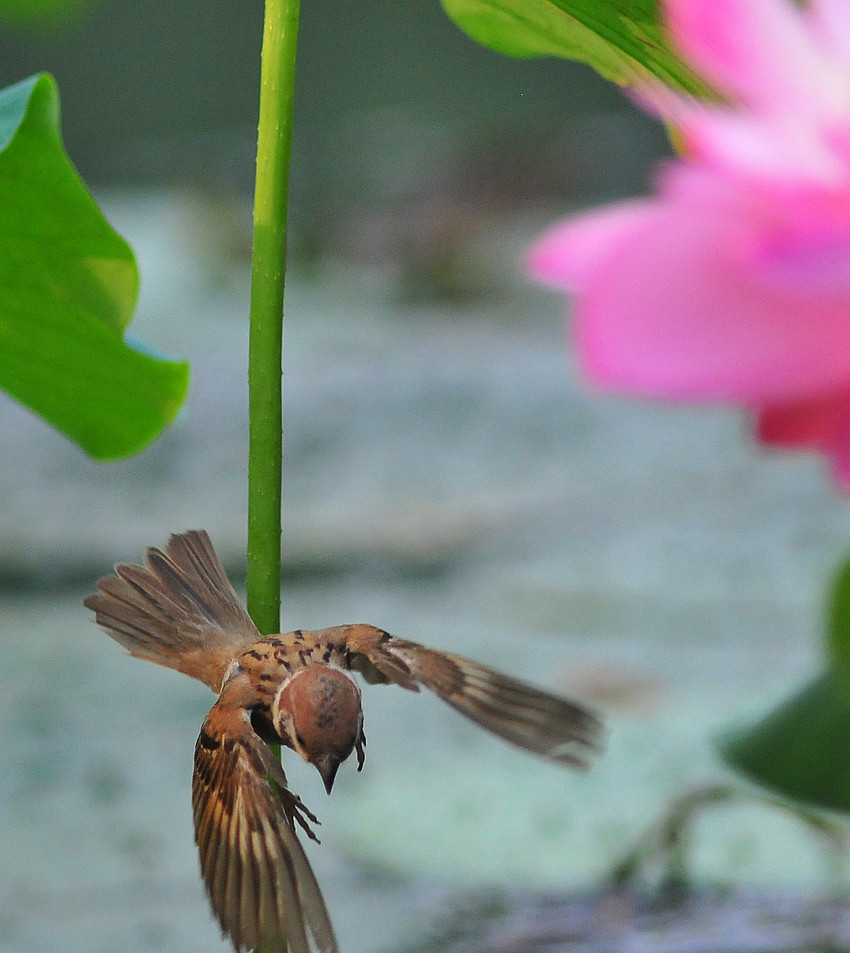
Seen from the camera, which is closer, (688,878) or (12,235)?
(12,235)

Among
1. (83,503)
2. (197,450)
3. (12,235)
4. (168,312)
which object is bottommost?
(12,235)

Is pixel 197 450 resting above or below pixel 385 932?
above

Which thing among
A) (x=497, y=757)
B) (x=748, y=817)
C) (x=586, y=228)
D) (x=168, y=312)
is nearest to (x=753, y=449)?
(x=586, y=228)

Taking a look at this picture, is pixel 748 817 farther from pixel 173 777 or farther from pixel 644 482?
pixel 644 482

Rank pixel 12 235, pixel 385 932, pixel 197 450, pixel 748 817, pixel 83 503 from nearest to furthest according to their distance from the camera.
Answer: pixel 12 235
pixel 385 932
pixel 748 817
pixel 83 503
pixel 197 450

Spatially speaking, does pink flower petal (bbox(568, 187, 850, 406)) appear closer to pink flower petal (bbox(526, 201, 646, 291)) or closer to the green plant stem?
pink flower petal (bbox(526, 201, 646, 291))

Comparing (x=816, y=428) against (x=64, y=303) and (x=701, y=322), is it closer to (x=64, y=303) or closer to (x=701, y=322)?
(x=701, y=322)
